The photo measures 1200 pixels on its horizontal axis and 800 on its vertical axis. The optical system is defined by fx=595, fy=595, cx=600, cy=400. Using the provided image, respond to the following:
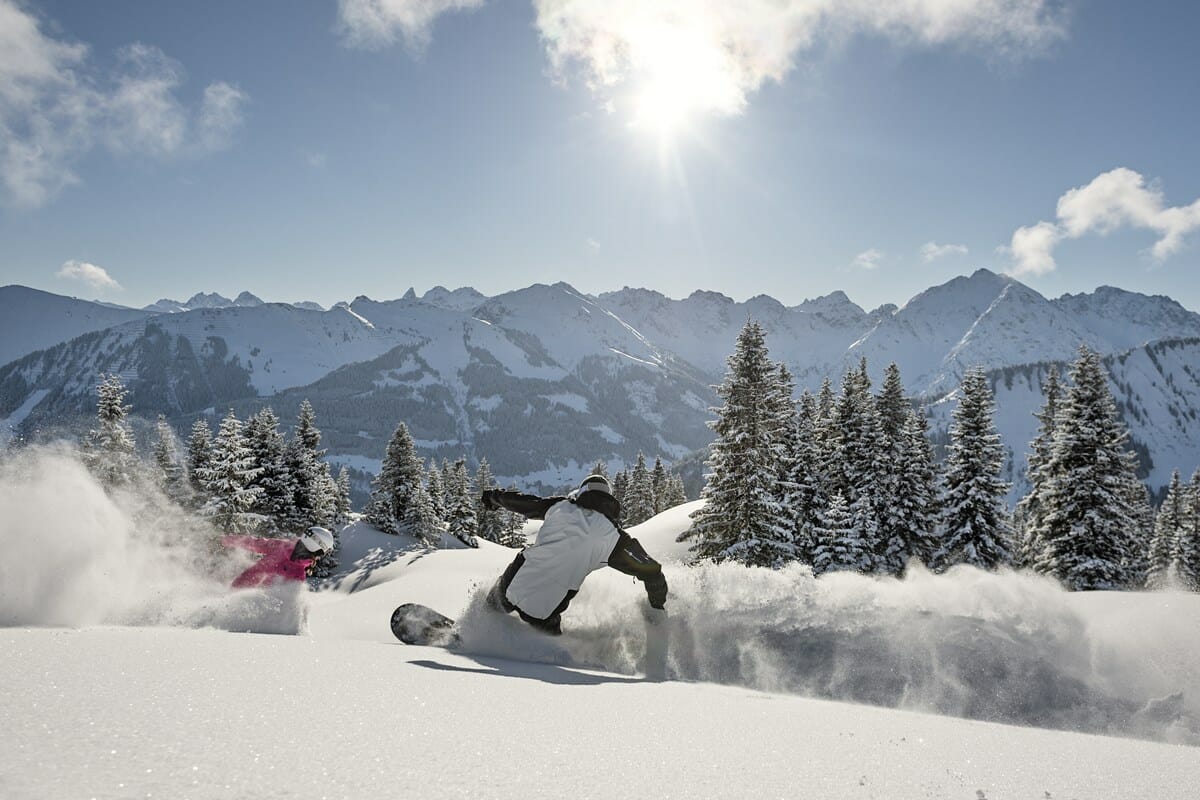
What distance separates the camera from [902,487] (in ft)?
90.4

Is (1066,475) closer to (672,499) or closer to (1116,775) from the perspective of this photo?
(1116,775)

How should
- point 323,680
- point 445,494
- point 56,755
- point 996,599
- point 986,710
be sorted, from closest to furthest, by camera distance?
1. point 56,755
2. point 323,680
3. point 986,710
4. point 996,599
5. point 445,494

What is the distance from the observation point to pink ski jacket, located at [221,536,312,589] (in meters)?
8.75

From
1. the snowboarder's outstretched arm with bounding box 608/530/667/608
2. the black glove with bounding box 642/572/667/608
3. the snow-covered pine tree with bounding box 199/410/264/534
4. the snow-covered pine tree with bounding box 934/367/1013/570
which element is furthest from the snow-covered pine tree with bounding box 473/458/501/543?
the black glove with bounding box 642/572/667/608

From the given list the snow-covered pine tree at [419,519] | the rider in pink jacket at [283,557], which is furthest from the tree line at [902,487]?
the snow-covered pine tree at [419,519]

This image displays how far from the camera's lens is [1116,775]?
2623mm

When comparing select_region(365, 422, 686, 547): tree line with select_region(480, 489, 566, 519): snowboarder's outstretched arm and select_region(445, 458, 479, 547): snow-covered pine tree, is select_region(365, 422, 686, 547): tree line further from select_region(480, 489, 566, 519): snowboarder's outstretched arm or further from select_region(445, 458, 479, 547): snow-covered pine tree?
select_region(480, 489, 566, 519): snowboarder's outstretched arm

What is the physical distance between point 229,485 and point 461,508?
81.2ft

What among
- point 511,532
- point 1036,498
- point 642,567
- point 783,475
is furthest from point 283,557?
point 511,532

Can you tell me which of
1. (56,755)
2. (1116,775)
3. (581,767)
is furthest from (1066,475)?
(56,755)

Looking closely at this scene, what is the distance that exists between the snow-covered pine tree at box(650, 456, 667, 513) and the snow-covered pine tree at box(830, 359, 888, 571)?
28286 millimetres

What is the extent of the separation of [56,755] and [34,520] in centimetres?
480

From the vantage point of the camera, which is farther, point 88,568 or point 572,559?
point 572,559

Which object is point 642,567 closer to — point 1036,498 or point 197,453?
point 1036,498
